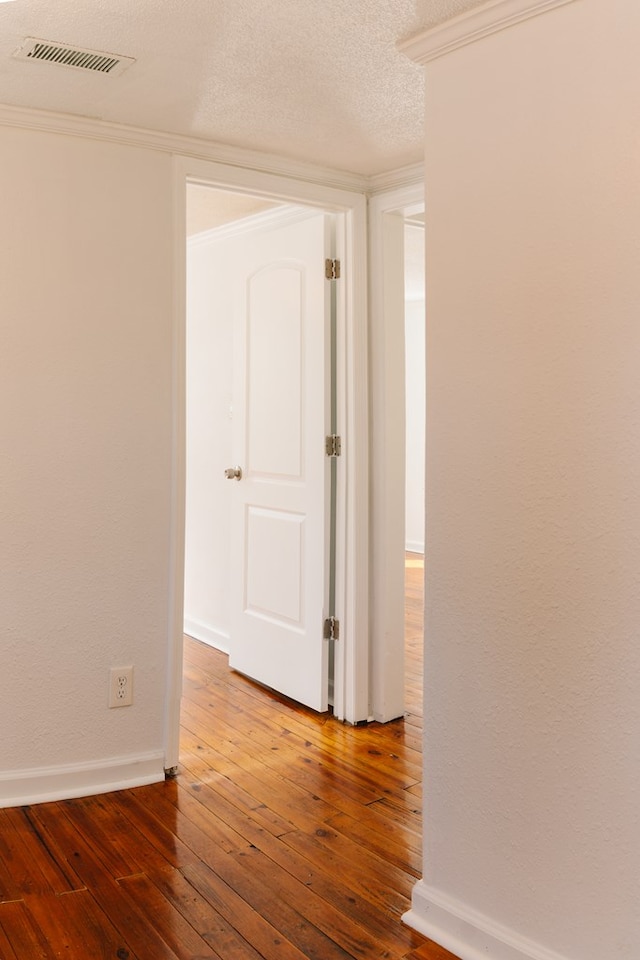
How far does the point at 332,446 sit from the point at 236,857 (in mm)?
1701

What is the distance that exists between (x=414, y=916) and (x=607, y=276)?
1597 millimetres

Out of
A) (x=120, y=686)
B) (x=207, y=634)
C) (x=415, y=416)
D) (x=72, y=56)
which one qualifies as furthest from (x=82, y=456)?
(x=415, y=416)

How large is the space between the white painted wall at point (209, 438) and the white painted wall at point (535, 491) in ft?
8.26

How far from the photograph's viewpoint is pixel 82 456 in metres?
2.79

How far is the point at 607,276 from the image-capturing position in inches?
67.8

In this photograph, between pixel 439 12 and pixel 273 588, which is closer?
pixel 439 12

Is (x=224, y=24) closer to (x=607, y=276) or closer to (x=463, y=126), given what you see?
(x=463, y=126)

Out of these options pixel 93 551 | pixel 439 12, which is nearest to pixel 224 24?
pixel 439 12

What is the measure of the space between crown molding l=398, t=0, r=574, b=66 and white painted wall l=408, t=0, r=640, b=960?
17 millimetres

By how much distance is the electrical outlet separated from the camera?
2.85m

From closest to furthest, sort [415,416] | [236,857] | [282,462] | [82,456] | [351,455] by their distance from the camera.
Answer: [236,857] → [82,456] → [351,455] → [282,462] → [415,416]

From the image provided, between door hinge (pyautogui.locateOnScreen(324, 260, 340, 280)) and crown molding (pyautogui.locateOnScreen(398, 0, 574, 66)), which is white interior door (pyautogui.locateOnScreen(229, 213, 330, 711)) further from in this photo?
crown molding (pyautogui.locateOnScreen(398, 0, 574, 66))

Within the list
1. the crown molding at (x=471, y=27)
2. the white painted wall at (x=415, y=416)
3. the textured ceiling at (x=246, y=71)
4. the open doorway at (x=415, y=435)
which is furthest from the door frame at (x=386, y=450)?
the white painted wall at (x=415, y=416)

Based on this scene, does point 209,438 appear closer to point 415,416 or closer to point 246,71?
point 246,71
